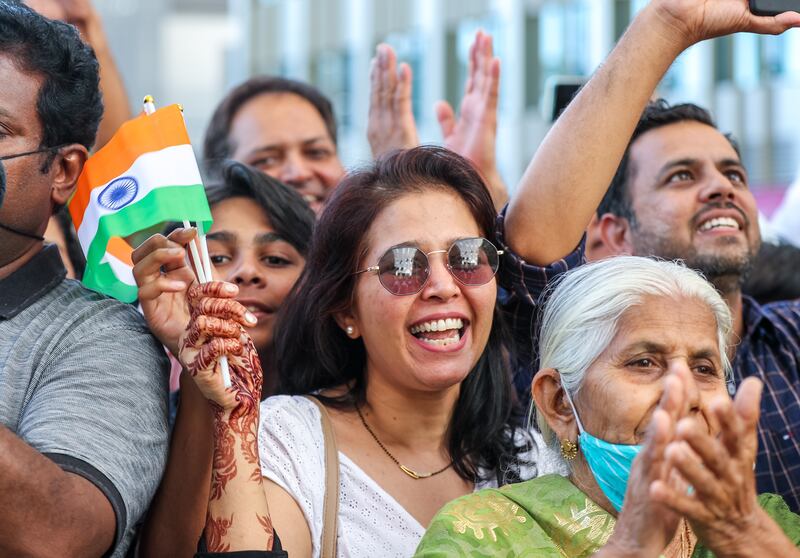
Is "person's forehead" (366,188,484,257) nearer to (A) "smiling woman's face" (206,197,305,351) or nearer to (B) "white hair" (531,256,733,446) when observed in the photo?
(B) "white hair" (531,256,733,446)

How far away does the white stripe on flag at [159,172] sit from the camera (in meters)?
3.66

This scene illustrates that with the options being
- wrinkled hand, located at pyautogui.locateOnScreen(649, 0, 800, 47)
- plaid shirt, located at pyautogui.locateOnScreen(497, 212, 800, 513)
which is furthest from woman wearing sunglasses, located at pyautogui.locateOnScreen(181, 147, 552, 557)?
wrinkled hand, located at pyautogui.locateOnScreen(649, 0, 800, 47)

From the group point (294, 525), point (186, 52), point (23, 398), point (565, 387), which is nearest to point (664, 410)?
point (565, 387)

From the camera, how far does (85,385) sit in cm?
335

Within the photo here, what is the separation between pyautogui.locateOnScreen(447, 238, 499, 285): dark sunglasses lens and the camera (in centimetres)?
390

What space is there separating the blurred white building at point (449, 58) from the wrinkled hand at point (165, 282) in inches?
282

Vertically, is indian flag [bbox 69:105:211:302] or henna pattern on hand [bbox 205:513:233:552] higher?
indian flag [bbox 69:105:211:302]

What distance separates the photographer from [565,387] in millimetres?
3631

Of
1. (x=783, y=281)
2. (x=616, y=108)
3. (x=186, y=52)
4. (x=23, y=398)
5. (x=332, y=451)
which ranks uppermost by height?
(x=616, y=108)

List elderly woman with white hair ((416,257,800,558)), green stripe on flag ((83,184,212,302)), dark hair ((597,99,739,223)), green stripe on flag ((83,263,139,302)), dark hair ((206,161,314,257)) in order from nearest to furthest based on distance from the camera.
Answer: elderly woman with white hair ((416,257,800,558)) < green stripe on flag ((83,184,212,302)) < green stripe on flag ((83,263,139,302)) < dark hair ((206,161,314,257)) < dark hair ((597,99,739,223))

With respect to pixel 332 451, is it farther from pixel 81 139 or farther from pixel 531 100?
pixel 531 100

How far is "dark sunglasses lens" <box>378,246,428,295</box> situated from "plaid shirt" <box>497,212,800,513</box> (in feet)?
1.20

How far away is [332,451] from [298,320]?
549mm

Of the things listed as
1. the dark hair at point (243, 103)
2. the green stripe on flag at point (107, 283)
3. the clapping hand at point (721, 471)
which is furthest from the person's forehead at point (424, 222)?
the dark hair at point (243, 103)
